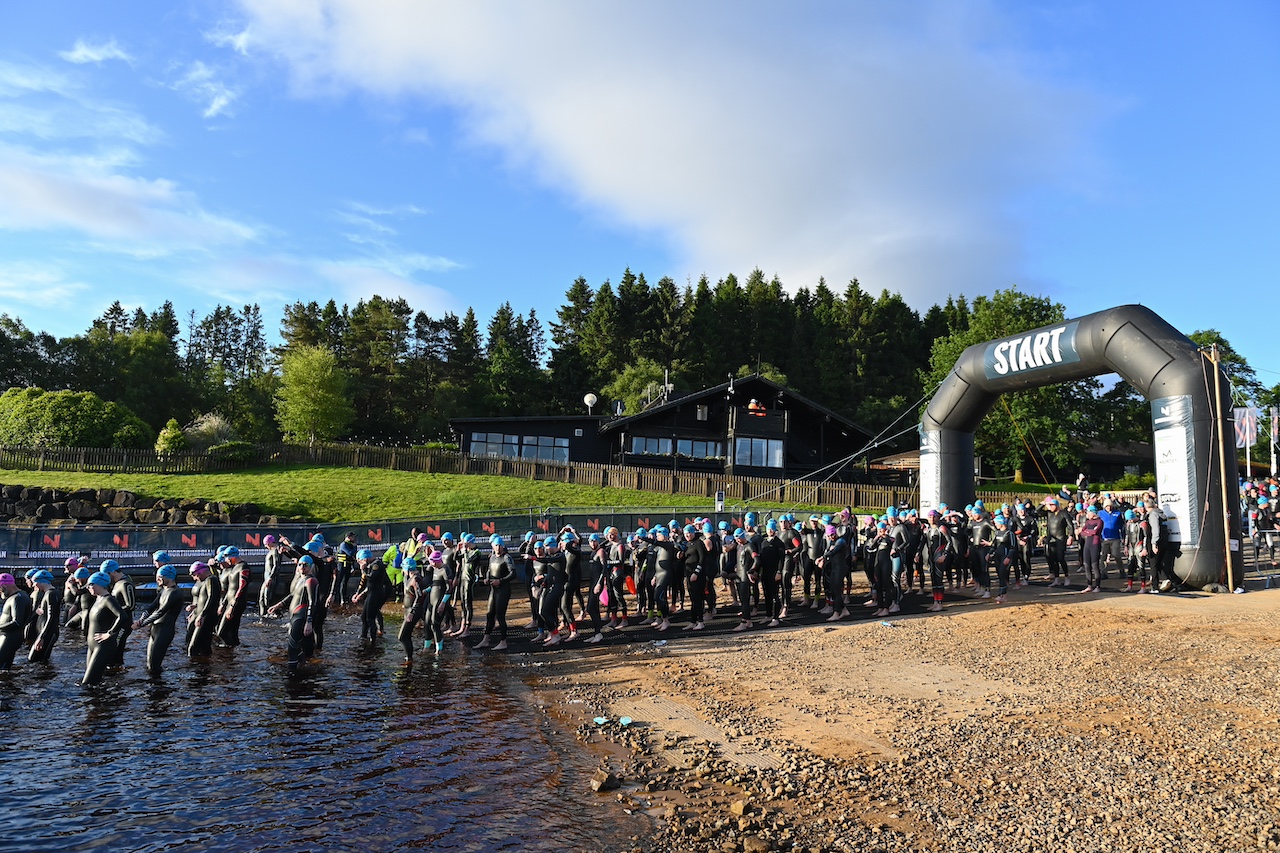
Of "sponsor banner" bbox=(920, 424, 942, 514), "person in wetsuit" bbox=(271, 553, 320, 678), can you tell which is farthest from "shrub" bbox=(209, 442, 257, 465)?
"sponsor banner" bbox=(920, 424, 942, 514)

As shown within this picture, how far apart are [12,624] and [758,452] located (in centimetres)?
3895

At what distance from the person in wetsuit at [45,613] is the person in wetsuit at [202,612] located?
2.03 metres

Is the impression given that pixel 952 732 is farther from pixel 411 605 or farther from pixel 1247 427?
pixel 1247 427

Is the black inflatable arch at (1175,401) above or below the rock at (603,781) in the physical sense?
above

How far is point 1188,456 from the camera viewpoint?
18391mm

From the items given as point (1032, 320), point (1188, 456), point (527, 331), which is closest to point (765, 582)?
point (1188, 456)

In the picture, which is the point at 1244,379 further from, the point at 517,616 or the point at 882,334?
Result: the point at 517,616

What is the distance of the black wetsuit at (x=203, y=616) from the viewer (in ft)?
48.4

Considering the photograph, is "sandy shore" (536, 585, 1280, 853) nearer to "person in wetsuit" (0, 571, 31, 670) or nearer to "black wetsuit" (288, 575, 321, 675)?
"black wetsuit" (288, 575, 321, 675)

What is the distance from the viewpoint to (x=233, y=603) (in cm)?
1541

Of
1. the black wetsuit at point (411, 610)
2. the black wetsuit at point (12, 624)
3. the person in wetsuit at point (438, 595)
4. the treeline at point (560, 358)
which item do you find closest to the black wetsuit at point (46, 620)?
the black wetsuit at point (12, 624)

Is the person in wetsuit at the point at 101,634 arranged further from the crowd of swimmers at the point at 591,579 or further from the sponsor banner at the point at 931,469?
the sponsor banner at the point at 931,469

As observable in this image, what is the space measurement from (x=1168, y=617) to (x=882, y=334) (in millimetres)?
67677

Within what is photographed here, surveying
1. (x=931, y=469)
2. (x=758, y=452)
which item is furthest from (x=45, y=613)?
(x=758, y=452)
